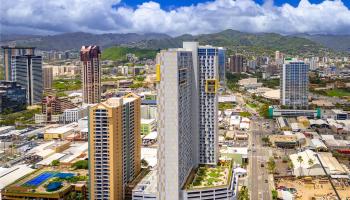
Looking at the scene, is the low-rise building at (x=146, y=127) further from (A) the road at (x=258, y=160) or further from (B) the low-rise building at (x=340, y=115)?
(B) the low-rise building at (x=340, y=115)

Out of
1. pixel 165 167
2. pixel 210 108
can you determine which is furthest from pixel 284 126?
pixel 165 167

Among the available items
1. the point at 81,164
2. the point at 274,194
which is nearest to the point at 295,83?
the point at 274,194

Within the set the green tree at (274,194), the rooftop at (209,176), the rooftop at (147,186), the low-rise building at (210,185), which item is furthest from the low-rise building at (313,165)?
the rooftop at (147,186)

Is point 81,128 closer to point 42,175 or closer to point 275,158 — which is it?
point 42,175

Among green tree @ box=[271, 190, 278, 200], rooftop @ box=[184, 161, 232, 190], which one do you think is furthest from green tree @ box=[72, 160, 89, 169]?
green tree @ box=[271, 190, 278, 200]

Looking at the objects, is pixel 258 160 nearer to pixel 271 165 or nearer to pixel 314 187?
pixel 271 165

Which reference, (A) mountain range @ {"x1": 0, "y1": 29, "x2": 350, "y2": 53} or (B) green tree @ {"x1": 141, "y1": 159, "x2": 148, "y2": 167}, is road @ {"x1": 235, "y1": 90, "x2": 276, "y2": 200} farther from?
(A) mountain range @ {"x1": 0, "y1": 29, "x2": 350, "y2": 53}
